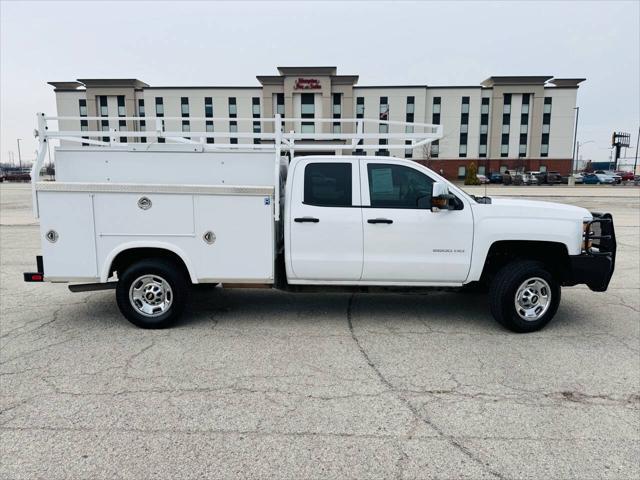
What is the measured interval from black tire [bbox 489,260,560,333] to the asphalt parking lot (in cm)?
17

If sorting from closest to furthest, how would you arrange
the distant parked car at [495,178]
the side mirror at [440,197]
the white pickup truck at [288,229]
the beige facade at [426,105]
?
1. the side mirror at [440,197]
2. the white pickup truck at [288,229]
3. the distant parked car at [495,178]
4. the beige facade at [426,105]

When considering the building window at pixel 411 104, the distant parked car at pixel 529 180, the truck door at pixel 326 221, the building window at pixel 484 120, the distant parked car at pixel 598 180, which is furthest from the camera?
the building window at pixel 484 120

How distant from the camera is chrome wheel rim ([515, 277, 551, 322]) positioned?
5.64 m

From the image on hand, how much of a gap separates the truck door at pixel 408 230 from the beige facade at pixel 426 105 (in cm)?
6524

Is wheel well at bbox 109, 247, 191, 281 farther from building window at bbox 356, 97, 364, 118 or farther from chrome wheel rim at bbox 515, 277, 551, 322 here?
building window at bbox 356, 97, 364, 118

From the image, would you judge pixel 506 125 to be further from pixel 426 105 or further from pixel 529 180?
pixel 529 180

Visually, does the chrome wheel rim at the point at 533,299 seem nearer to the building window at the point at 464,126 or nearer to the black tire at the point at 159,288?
the black tire at the point at 159,288

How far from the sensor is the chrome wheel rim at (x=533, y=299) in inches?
222

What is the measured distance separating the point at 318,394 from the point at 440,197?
8.58ft

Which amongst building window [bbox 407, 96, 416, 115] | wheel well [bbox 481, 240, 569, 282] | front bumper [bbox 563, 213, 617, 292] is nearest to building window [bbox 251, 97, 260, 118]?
building window [bbox 407, 96, 416, 115]

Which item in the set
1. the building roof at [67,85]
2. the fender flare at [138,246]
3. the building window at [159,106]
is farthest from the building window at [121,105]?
the fender flare at [138,246]

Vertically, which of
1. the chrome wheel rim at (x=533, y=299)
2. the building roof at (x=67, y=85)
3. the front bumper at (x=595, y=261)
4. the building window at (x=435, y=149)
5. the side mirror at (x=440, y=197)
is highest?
the building roof at (x=67, y=85)

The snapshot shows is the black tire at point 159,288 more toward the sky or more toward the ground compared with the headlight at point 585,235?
more toward the ground

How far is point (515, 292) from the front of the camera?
5582mm
